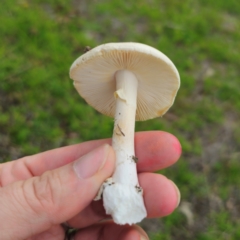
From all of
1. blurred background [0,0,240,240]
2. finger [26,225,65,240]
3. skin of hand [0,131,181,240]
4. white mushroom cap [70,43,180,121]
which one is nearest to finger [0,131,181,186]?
skin of hand [0,131,181,240]

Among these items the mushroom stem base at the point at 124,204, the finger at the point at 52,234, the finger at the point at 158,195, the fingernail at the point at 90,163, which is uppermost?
the fingernail at the point at 90,163

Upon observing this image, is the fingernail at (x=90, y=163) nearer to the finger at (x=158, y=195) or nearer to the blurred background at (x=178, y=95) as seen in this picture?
the finger at (x=158, y=195)

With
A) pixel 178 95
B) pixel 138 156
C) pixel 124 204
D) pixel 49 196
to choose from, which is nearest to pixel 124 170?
pixel 124 204

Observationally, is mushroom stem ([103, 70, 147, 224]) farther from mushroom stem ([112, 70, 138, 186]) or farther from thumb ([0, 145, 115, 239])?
thumb ([0, 145, 115, 239])

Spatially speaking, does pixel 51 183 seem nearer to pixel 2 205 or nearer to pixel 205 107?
pixel 2 205

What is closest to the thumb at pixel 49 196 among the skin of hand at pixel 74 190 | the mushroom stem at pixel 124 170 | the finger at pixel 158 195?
the skin of hand at pixel 74 190

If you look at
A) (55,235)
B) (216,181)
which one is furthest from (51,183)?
(216,181)

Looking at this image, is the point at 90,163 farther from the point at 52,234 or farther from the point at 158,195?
the point at 52,234
